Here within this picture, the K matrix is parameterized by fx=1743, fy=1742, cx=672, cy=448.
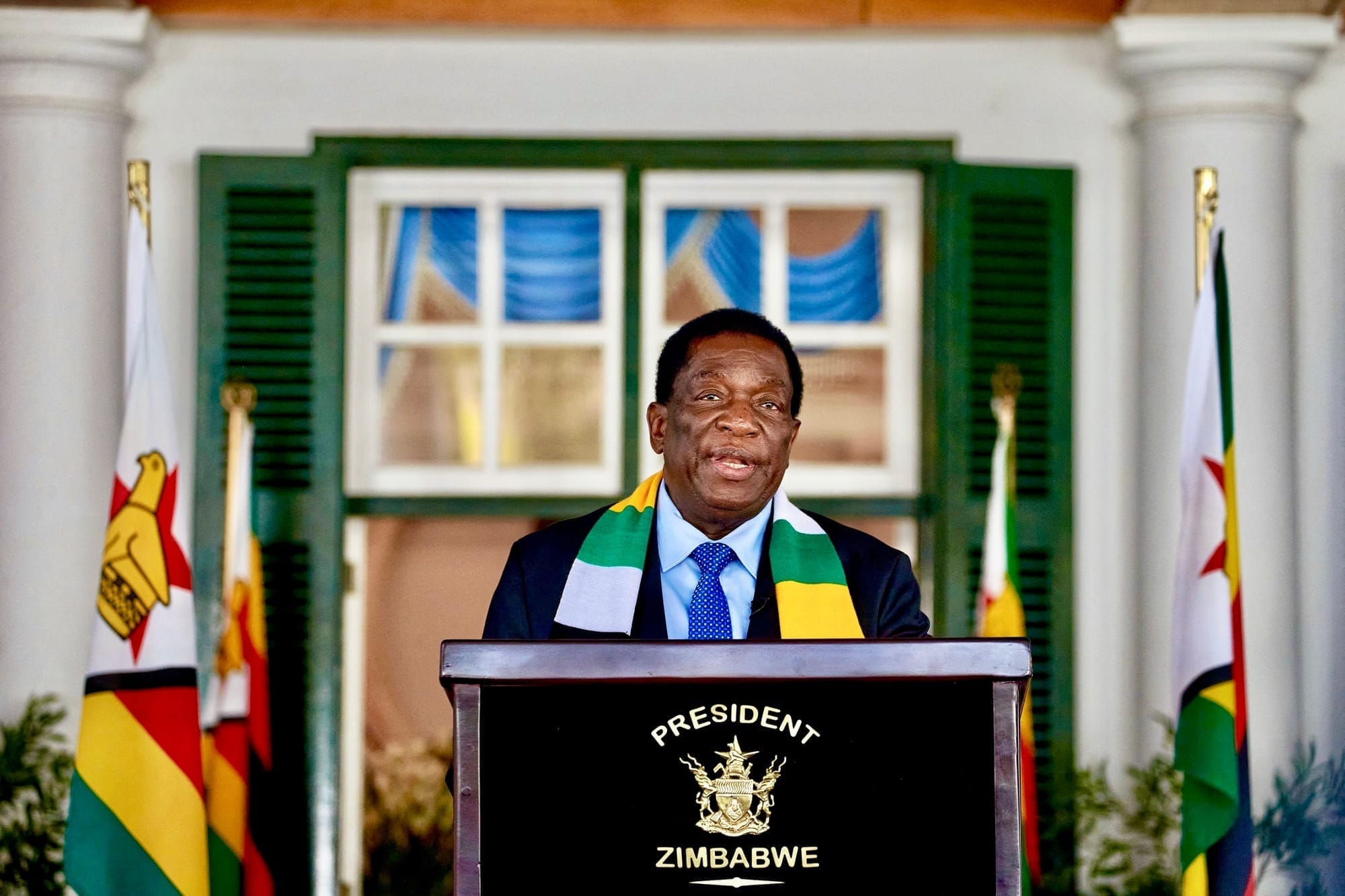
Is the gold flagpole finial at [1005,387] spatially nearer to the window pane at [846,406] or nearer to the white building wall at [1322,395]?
the window pane at [846,406]

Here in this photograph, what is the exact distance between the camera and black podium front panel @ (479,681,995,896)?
1869 millimetres

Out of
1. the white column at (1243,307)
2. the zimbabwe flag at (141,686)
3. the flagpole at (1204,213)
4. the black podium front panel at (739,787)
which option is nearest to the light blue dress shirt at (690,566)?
the black podium front panel at (739,787)

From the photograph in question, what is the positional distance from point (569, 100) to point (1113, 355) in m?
1.59

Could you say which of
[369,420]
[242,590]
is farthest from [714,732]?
[369,420]

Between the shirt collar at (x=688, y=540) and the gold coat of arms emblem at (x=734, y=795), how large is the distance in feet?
1.69

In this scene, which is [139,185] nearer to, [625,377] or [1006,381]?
[625,377]

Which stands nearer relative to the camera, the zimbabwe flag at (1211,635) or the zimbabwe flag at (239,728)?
the zimbabwe flag at (1211,635)

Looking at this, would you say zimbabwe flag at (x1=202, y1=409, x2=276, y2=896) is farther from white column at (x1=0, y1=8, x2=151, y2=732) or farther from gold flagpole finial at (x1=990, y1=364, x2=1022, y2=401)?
gold flagpole finial at (x1=990, y1=364, x2=1022, y2=401)

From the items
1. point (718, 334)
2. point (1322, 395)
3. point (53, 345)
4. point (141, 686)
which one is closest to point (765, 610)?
point (718, 334)

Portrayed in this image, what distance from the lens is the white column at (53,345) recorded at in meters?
4.30

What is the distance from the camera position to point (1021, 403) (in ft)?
14.9

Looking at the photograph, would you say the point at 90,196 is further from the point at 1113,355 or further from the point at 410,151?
the point at 1113,355

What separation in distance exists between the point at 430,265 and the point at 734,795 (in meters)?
3.00

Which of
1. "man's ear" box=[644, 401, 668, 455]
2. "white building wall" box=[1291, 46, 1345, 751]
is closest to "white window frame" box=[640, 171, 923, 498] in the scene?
"white building wall" box=[1291, 46, 1345, 751]
